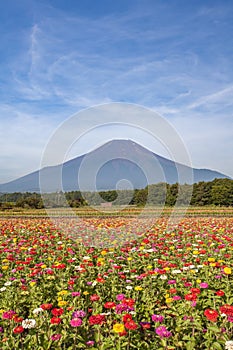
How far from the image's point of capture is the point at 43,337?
105 inches

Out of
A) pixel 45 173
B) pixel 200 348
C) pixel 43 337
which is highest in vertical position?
pixel 45 173

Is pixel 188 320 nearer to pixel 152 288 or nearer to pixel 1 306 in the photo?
pixel 152 288

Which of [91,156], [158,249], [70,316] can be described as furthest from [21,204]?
[70,316]

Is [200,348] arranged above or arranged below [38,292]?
below

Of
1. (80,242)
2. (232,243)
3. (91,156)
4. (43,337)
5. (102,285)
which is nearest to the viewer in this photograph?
(43,337)

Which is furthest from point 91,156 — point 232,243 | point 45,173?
point 232,243

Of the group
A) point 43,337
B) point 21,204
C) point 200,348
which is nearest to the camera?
point 43,337

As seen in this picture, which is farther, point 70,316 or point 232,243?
point 232,243

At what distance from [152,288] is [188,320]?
135 centimetres

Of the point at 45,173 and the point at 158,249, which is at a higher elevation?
the point at 45,173

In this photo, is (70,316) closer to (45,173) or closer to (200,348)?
(200,348)

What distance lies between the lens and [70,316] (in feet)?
9.64

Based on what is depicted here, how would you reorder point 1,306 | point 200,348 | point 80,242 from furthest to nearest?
1. point 80,242
2. point 1,306
3. point 200,348

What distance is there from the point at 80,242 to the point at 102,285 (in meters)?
3.17
